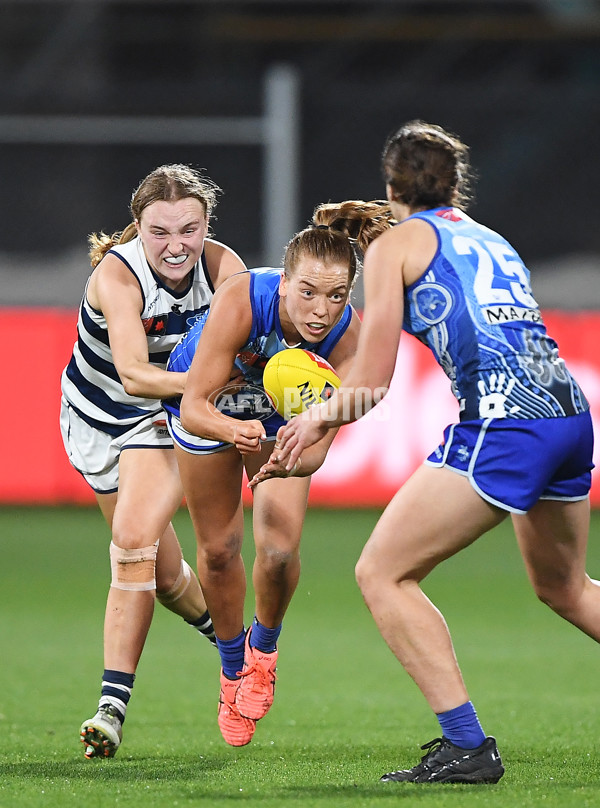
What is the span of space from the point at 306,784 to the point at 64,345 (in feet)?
30.9

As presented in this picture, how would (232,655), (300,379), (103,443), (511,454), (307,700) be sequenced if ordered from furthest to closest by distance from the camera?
(307,700) → (103,443) → (232,655) → (300,379) → (511,454)

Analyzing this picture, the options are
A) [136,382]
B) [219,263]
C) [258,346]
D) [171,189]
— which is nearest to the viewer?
[258,346]

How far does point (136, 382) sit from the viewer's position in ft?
15.8

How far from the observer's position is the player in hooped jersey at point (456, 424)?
3.91 metres

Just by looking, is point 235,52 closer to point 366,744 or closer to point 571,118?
point 571,118

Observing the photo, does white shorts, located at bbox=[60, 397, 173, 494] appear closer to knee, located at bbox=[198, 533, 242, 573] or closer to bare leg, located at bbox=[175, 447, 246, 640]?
bare leg, located at bbox=[175, 447, 246, 640]

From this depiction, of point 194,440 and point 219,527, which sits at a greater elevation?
point 194,440

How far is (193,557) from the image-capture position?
33.5 feet

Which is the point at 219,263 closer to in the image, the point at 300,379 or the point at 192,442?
the point at 192,442

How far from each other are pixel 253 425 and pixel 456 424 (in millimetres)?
756

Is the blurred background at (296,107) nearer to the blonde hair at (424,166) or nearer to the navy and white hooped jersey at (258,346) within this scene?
the navy and white hooped jersey at (258,346)

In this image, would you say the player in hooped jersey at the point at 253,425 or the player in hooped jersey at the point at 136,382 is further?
the player in hooped jersey at the point at 136,382

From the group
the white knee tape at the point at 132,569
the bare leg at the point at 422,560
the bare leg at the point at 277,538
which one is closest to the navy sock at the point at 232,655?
the bare leg at the point at 277,538

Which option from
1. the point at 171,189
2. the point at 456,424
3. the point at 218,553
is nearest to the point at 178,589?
the point at 218,553
